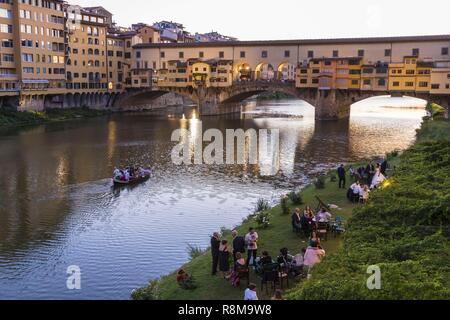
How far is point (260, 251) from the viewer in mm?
16812

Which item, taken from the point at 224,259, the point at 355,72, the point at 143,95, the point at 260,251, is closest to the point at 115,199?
the point at 260,251

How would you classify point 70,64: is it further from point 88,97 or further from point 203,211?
point 203,211

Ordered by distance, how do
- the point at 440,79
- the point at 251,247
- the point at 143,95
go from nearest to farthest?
1. the point at 251,247
2. the point at 440,79
3. the point at 143,95

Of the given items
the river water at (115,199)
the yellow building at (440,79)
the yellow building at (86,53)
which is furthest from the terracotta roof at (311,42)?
the river water at (115,199)

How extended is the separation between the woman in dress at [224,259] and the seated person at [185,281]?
3.12 ft

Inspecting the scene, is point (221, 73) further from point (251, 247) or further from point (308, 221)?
point (251, 247)

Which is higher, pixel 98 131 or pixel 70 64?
pixel 70 64

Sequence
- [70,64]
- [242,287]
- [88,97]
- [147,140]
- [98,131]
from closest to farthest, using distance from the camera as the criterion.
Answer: [242,287], [147,140], [98,131], [70,64], [88,97]

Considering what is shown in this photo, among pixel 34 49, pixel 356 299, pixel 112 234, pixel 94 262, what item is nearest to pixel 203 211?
pixel 112 234

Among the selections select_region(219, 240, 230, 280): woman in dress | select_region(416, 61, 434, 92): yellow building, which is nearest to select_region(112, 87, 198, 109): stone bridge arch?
select_region(416, 61, 434, 92): yellow building

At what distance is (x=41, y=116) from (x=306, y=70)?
38340 mm

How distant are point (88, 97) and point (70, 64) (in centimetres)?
698

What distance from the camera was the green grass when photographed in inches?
543

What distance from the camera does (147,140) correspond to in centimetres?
5369
